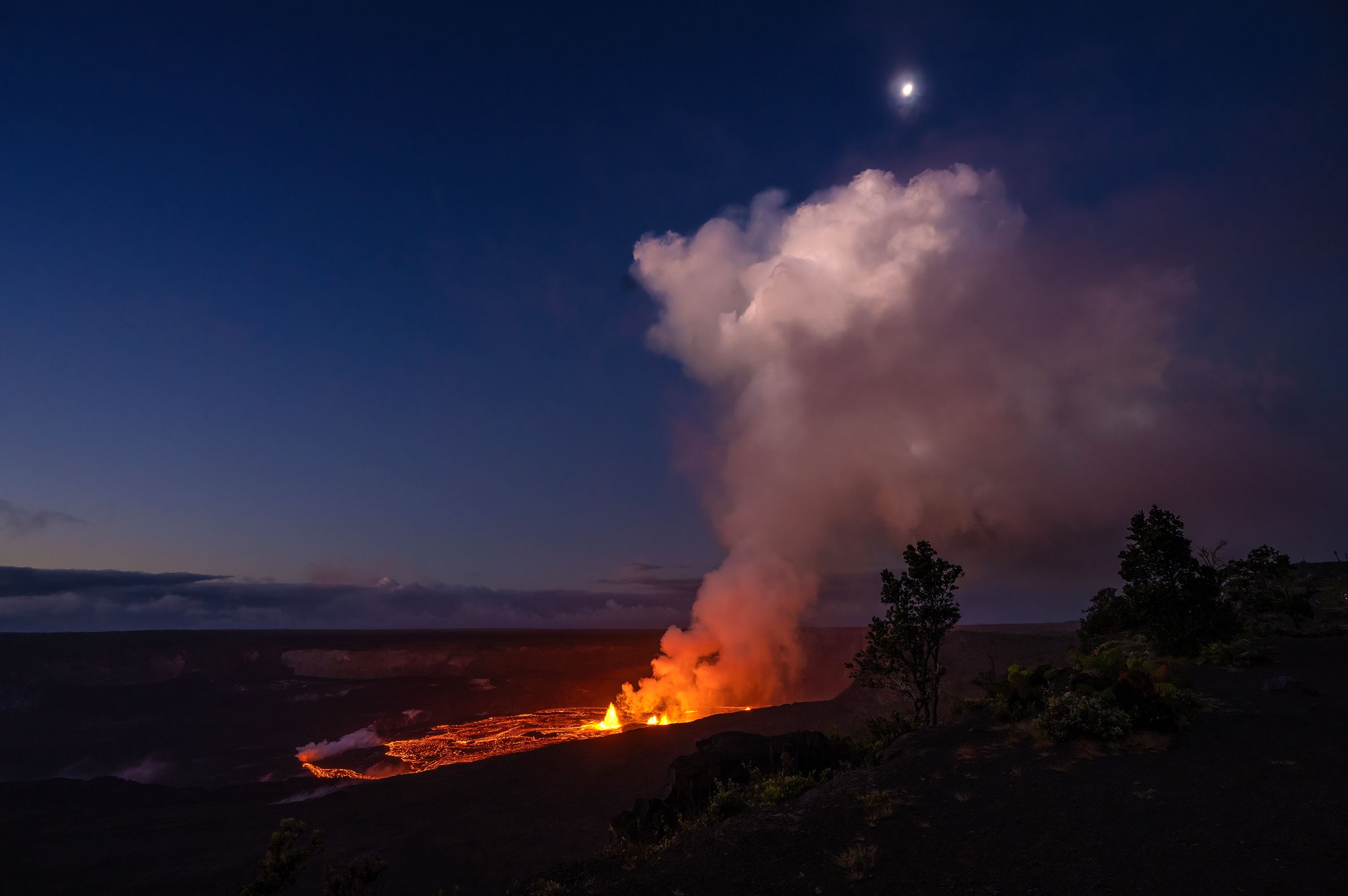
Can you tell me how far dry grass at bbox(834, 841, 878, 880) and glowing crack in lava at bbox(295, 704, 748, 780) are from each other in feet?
131

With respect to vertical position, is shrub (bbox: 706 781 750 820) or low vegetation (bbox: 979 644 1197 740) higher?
low vegetation (bbox: 979 644 1197 740)

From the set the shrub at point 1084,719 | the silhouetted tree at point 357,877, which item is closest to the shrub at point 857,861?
the shrub at point 1084,719

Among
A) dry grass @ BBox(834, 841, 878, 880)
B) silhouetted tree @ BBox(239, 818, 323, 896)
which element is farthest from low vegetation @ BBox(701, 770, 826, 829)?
silhouetted tree @ BBox(239, 818, 323, 896)

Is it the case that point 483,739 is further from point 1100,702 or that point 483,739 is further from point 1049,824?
point 1049,824

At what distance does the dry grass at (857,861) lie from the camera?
10.6 metres

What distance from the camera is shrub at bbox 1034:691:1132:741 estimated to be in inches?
596

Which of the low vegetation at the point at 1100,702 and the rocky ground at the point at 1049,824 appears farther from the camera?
the low vegetation at the point at 1100,702

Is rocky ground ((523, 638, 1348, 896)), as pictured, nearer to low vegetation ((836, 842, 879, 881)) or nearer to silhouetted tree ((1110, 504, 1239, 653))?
low vegetation ((836, 842, 879, 881))

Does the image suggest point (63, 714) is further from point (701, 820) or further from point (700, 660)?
point (701, 820)

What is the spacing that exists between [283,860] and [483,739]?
47.0m

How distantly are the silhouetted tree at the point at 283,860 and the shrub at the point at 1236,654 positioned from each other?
30.4 m

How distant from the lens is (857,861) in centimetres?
1091

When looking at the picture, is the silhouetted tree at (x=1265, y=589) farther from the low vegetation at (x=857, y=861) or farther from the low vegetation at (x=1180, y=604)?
the low vegetation at (x=857, y=861)

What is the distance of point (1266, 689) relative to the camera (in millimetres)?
19031
